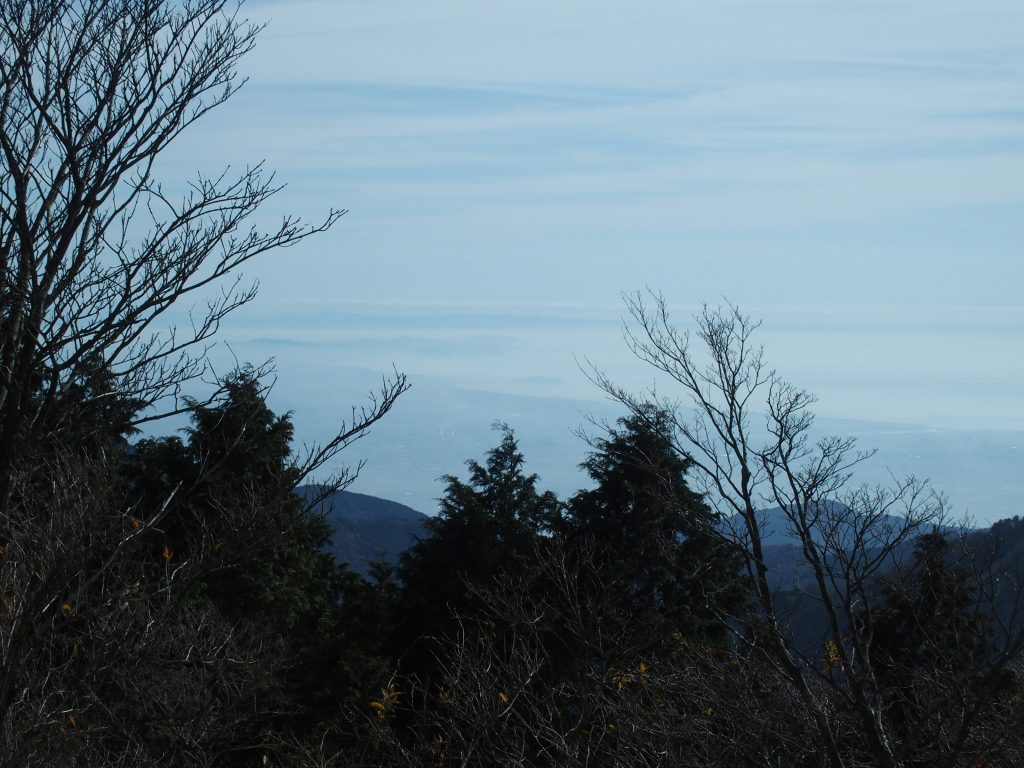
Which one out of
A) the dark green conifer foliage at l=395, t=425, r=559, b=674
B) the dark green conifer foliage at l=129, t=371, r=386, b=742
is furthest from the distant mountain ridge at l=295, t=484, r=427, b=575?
the dark green conifer foliage at l=395, t=425, r=559, b=674

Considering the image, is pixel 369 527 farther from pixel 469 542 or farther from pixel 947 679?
pixel 947 679

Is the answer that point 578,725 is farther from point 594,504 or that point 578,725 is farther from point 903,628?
point 594,504

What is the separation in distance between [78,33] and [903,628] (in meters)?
15.3

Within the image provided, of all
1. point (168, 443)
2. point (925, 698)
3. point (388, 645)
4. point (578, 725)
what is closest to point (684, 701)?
point (578, 725)

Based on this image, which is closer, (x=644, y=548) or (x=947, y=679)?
(x=947, y=679)

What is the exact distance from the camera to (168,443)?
24516 mm

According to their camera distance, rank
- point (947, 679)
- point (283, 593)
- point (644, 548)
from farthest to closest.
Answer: point (283, 593) → point (644, 548) → point (947, 679)

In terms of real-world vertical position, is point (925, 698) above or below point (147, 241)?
below

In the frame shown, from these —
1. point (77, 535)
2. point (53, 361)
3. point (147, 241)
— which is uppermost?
point (147, 241)

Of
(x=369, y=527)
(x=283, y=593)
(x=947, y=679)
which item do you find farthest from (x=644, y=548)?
(x=369, y=527)

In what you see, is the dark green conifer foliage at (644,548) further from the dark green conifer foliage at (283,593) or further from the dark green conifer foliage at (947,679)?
the dark green conifer foliage at (947,679)

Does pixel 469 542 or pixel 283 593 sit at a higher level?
pixel 469 542

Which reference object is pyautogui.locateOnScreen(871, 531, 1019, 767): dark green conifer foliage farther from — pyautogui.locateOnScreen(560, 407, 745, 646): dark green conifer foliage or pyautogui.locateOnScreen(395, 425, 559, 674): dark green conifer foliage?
pyautogui.locateOnScreen(395, 425, 559, 674): dark green conifer foliage

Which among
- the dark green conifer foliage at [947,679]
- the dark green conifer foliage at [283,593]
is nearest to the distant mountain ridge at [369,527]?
the dark green conifer foliage at [283,593]
